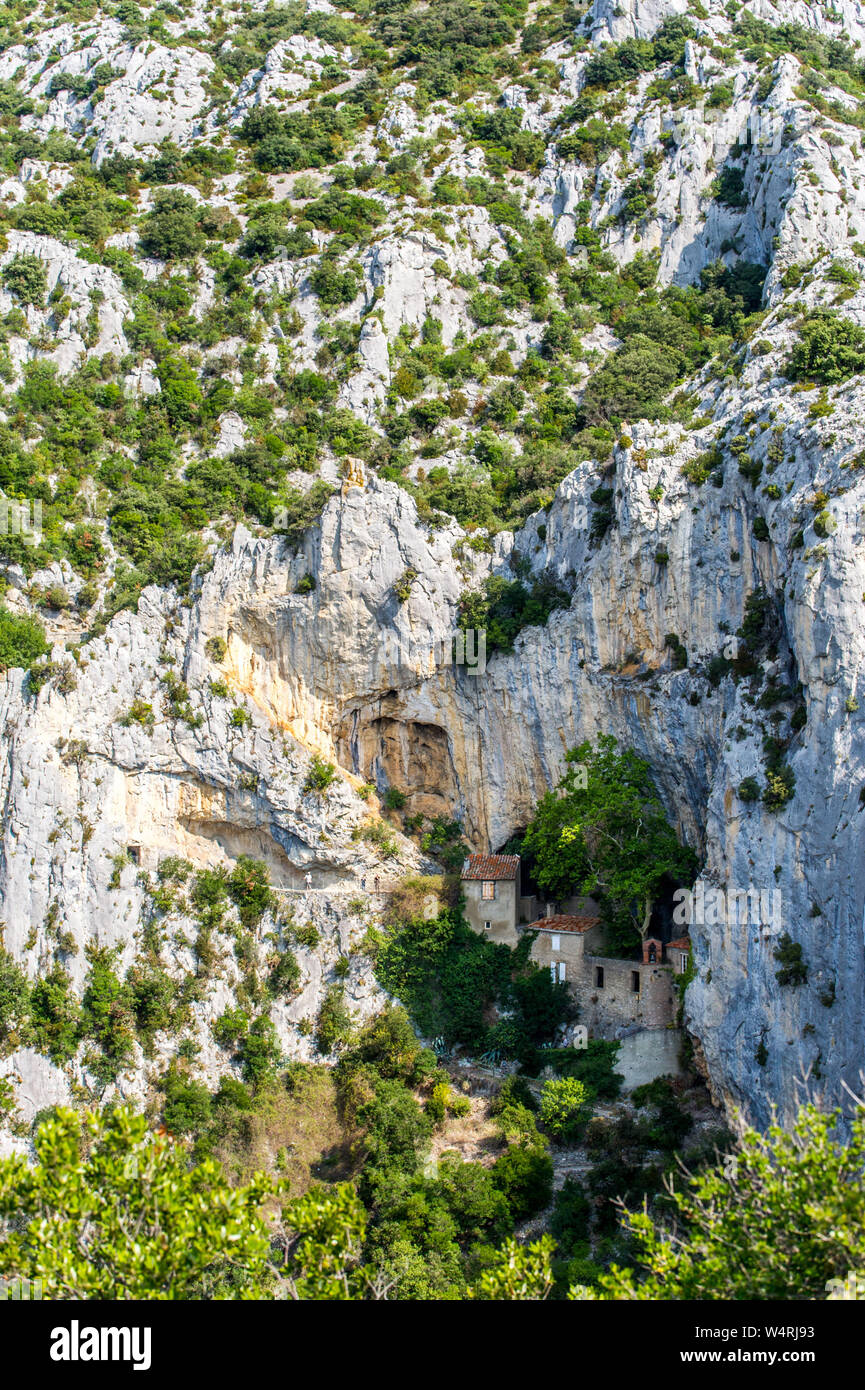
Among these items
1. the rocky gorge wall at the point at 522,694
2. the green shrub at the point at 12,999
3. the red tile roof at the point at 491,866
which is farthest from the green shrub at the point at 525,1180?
the green shrub at the point at 12,999

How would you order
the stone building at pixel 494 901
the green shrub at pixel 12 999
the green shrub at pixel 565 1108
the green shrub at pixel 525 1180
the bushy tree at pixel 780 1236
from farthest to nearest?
the stone building at pixel 494 901
the green shrub at pixel 12 999
the green shrub at pixel 565 1108
the green shrub at pixel 525 1180
the bushy tree at pixel 780 1236

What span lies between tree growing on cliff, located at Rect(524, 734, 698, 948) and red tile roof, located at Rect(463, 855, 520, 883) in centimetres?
180

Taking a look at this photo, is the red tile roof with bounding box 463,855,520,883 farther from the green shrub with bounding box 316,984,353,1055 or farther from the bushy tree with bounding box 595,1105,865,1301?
the bushy tree with bounding box 595,1105,865,1301

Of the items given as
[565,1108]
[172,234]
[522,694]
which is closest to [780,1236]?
[565,1108]

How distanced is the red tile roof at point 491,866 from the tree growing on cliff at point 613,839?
1.80 metres

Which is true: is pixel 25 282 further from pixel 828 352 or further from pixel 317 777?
pixel 828 352

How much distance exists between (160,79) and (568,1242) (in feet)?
265

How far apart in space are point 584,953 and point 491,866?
5.62 metres

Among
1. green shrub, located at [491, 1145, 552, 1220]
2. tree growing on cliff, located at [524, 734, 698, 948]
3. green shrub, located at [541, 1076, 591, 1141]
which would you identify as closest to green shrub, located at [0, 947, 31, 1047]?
green shrub, located at [491, 1145, 552, 1220]

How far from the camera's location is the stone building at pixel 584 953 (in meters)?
36.3

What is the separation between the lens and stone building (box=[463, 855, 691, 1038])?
3628 cm

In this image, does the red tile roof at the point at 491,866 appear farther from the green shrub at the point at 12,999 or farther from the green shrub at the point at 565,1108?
the green shrub at the point at 12,999

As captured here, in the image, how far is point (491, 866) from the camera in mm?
42812

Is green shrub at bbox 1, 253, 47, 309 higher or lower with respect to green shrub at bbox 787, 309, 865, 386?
higher
